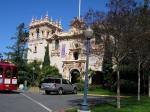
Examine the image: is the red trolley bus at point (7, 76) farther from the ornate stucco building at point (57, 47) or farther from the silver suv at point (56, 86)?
the ornate stucco building at point (57, 47)

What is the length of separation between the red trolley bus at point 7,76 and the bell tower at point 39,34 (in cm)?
3617

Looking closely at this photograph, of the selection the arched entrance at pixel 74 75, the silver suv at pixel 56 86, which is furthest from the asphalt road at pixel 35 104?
the arched entrance at pixel 74 75

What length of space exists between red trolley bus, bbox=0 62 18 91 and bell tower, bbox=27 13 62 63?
119 ft

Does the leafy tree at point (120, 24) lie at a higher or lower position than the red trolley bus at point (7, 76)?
higher

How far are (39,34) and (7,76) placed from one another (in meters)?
41.2

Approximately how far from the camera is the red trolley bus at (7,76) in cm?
3439

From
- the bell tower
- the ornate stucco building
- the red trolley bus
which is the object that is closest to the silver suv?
the red trolley bus

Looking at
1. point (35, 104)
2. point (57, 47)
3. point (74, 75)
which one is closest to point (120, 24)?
point (35, 104)

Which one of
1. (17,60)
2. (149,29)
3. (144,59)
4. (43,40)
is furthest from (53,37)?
(149,29)

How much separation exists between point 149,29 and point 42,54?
52475 mm

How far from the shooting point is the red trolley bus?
34394 mm

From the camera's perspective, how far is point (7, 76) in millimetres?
34719

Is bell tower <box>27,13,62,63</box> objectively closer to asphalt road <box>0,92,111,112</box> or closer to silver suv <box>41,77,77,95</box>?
silver suv <box>41,77,77,95</box>

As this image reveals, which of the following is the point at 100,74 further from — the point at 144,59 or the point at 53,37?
the point at 144,59
